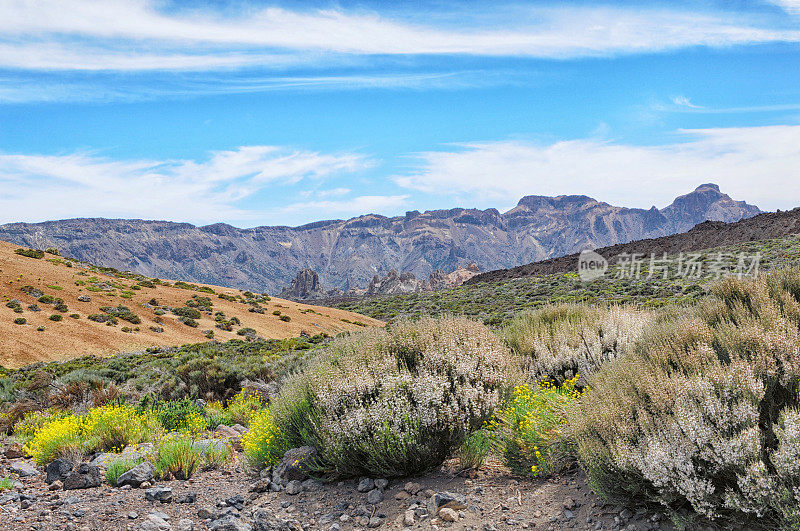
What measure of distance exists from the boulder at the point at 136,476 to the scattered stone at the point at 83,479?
0.34 meters

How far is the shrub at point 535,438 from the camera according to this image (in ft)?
16.2

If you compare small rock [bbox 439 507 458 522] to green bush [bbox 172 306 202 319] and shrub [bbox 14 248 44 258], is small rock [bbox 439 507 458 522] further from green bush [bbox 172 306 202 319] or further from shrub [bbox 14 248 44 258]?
shrub [bbox 14 248 44 258]

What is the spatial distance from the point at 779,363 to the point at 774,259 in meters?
37.3

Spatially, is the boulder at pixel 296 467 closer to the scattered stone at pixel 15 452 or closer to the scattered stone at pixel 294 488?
the scattered stone at pixel 294 488

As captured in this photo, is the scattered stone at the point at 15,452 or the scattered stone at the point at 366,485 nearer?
the scattered stone at the point at 366,485

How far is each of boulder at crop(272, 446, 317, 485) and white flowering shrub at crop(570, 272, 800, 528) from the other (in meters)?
3.08

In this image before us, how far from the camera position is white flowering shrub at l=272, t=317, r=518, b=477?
204 inches

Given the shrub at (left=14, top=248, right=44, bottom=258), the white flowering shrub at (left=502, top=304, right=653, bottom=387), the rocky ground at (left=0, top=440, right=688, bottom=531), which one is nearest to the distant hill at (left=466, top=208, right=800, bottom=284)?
the white flowering shrub at (left=502, top=304, right=653, bottom=387)

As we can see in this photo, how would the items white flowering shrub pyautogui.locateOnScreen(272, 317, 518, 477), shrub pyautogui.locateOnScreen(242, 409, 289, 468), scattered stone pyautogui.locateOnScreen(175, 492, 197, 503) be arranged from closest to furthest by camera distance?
white flowering shrub pyautogui.locateOnScreen(272, 317, 518, 477) → scattered stone pyautogui.locateOnScreen(175, 492, 197, 503) → shrub pyautogui.locateOnScreen(242, 409, 289, 468)

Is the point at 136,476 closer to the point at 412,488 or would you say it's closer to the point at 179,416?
the point at 412,488

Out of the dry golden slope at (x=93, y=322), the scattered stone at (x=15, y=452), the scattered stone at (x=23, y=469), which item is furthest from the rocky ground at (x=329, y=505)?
the dry golden slope at (x=93, y=322)

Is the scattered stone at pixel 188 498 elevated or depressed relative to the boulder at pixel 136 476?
depressed

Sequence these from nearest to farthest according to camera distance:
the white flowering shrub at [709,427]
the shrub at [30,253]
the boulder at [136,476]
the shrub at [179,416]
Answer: the white flowering shrub at [709,427], the boulder at [136,476], the shrub at [179,416], the shrub at [30,253]

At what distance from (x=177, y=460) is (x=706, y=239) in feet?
210
